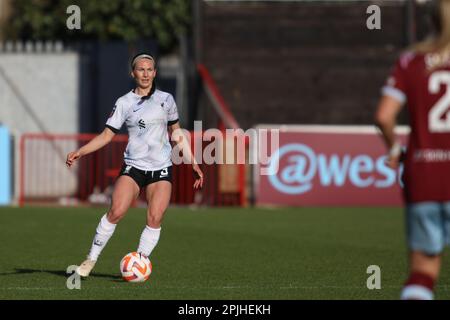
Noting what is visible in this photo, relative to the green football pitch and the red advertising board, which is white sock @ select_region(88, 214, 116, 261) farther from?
the red advertising board

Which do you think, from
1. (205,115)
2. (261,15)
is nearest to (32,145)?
(205,115)

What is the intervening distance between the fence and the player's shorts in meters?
20.1

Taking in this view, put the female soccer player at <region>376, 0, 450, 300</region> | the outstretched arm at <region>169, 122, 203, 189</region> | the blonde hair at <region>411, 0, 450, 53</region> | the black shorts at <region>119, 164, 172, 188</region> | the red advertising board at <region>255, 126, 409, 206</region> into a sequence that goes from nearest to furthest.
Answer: the blonde hair at <region>411, 0, 450, 53</region> < the female soccer player at <region>376, 0, 450, 300</region> < the black shorts at <region>119, 164, 172, 188</region> < the outstretched arm at <region>169, 122, 203, 189</region> < the red advertising board at <region>255, 126, 409, 206</region>

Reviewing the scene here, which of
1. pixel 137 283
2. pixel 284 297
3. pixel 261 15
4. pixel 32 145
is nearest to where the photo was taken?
pixel 284 297

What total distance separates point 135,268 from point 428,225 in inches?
203

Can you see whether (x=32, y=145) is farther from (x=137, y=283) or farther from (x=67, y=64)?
(x=137, y=283)

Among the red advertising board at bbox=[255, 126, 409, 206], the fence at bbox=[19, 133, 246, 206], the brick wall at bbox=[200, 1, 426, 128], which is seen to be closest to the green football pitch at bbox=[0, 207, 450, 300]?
the red advertising board at bbox=[255, 126, 409, 206]

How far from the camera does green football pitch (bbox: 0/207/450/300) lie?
11.8 m

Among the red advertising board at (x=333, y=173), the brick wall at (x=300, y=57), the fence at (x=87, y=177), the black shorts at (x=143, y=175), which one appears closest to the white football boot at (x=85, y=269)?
the black shorts at (x=143, y=175)

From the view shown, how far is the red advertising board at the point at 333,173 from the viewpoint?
28094mm

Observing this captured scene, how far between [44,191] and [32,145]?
1.22 meters

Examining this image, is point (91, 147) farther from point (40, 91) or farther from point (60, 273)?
point (40, 91)

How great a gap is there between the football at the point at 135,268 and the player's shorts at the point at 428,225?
16.5 feet

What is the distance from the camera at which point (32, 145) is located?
30422mm
